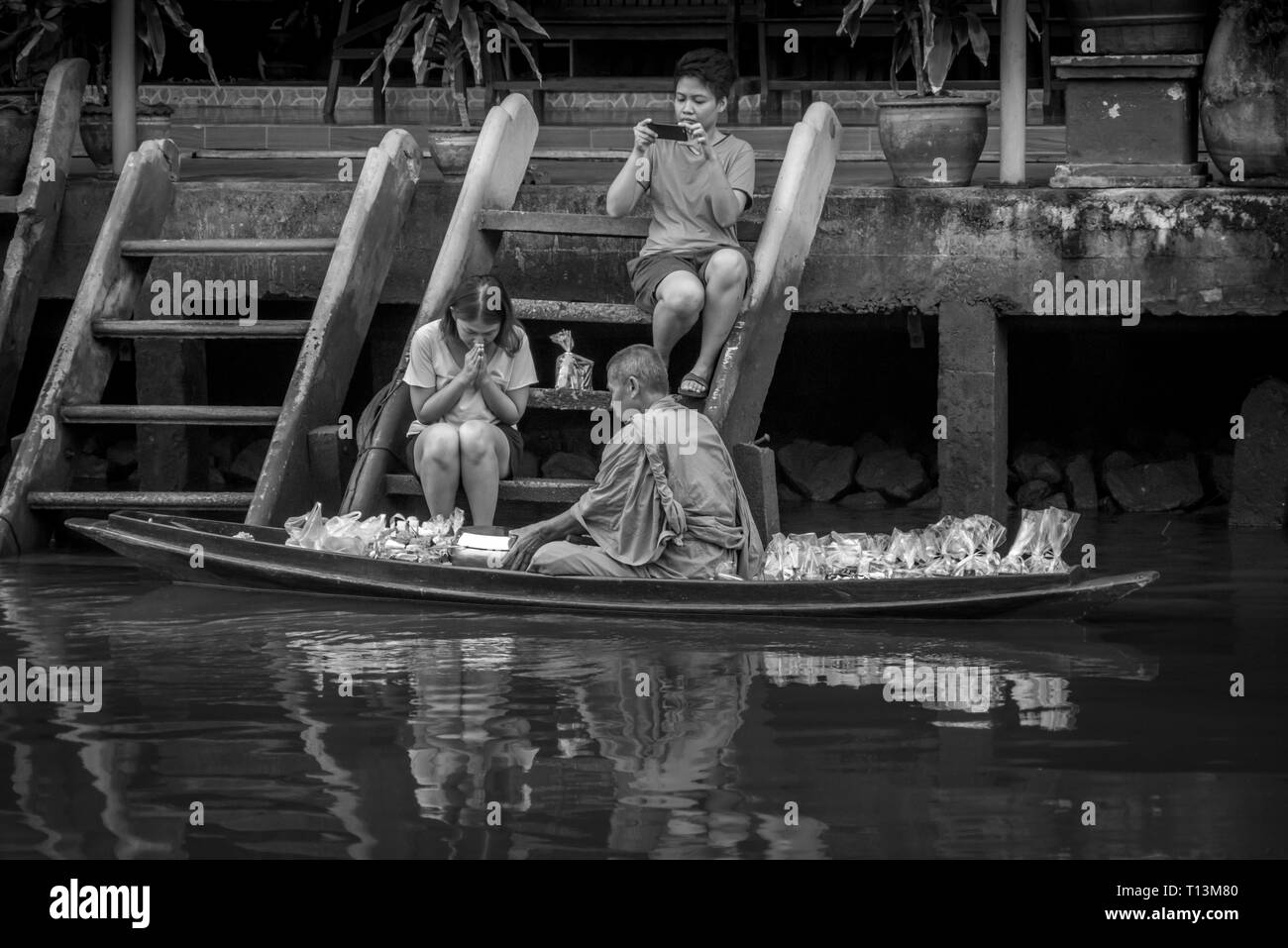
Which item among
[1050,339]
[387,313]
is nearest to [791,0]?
[1050,339]

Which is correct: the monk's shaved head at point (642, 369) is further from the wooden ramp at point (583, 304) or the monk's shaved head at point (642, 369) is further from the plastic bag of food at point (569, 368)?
the plastic bag of food at point (569, 368)

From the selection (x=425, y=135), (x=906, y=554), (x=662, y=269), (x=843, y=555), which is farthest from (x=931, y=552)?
(x=425, y=135)

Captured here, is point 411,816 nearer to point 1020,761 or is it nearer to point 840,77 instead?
point 1020,761

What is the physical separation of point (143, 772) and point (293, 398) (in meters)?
3.34

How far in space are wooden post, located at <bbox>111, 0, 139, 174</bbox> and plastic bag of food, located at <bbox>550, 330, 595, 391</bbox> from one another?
2.65 metres

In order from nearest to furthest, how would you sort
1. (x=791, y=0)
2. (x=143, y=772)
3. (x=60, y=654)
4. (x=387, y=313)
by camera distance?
1. (x=143, y=772)
2. (x=60, y=654)
3. (x=387, y=313)
4. (x=791, y=0)

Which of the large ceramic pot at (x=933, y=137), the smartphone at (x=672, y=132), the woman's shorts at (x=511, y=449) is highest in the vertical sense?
the large ceramic pot at (x=933, y=137)

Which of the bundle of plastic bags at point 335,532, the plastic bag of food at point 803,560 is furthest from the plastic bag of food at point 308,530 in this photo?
the plastic bag of food at point 803,560

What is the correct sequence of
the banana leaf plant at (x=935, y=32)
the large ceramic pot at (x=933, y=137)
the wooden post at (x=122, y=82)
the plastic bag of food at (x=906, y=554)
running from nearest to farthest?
the plastic bag of food at (x=906, y=554) → the large ceramic pot at (x=933, y=137) → the banana leaf plant at (x=935, y=32) → the wooden post at (x=122, y=82)

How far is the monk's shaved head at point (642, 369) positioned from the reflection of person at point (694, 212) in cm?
85

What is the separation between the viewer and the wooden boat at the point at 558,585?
6.97 metres

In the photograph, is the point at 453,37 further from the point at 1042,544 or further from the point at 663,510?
the point at 1042,544

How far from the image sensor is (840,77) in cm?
1505

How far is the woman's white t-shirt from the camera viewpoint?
26.8 feet
